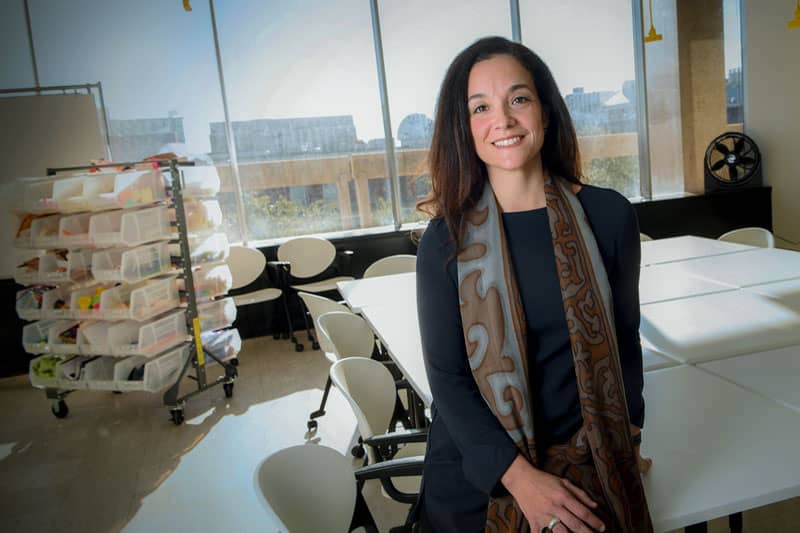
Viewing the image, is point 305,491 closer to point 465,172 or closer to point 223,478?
point 465,172

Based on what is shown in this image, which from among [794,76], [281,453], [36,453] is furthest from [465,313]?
[794,76]

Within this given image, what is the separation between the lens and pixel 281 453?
1.42m

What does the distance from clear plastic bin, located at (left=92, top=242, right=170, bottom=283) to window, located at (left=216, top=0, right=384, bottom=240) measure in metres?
2.22

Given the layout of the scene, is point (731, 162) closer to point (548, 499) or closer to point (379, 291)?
point (379, 291)

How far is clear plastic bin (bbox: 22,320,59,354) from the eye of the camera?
415cm

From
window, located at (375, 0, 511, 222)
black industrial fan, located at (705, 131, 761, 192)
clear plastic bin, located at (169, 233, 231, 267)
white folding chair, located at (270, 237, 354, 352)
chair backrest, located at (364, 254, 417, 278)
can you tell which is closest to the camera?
clear plastic bin, located at (169, 233, 231, 267)

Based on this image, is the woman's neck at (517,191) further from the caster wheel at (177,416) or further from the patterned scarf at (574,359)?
the caster wheel at (177,416)

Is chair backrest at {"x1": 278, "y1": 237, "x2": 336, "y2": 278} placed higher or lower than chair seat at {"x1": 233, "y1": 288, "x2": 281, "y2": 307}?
higher

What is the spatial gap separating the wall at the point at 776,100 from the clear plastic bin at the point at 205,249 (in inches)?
227

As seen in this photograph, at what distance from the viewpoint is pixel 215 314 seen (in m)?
4.43

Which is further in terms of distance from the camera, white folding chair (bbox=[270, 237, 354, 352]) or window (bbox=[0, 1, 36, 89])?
white folding chair (bbox=[270, 237, 354, 352])

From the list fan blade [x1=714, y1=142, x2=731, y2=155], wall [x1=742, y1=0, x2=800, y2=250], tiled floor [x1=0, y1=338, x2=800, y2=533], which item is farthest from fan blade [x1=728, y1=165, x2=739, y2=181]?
tiled floor [x1=0, y1=338, x2=800, y2=533]

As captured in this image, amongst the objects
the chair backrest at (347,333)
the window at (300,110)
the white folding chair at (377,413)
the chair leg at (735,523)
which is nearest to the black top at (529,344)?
the white folding chair at (377,413)

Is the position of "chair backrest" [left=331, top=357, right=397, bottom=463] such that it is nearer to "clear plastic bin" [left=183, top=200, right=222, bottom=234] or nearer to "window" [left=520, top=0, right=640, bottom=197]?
"clear plastic bin" [left=183, top=200, right=222, bottom=234]
